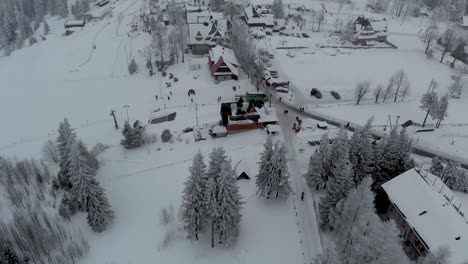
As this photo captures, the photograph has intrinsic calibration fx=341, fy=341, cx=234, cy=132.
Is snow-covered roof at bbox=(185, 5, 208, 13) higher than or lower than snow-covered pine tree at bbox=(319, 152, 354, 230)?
higher

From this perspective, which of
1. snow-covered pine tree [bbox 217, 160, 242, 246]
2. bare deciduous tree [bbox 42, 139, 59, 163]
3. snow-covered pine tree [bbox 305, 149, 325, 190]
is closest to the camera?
snow-covered pine tree [bbox 217, 160, 242, 246]

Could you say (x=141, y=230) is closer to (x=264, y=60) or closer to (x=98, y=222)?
(x=98, y=222)

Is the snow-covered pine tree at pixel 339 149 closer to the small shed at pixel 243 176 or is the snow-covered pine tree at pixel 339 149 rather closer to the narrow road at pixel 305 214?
the narrow road at pixel 305 214

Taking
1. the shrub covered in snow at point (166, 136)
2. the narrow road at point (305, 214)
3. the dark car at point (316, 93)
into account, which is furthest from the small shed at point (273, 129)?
the dark car at point (316, 93)

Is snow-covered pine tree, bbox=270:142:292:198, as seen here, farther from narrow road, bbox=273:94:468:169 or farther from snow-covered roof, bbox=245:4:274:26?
snow-covered roof, bbox=245:4:274:26

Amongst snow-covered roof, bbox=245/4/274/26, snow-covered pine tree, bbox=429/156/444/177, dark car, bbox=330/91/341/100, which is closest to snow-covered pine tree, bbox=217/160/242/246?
snow-covered pine tree, bbox=429/156/444/177
